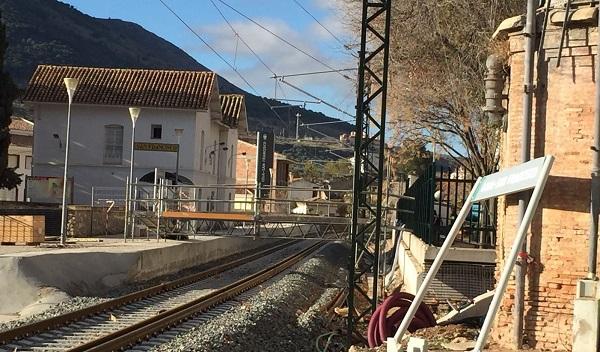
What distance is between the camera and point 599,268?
1136 cm

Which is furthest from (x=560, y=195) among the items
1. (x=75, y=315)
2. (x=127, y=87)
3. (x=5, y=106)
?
(x=127, y=87)

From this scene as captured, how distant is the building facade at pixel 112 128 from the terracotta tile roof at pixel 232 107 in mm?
11459

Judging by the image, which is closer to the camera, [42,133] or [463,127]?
[463,127]

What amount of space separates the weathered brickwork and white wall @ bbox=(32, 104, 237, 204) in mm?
43596

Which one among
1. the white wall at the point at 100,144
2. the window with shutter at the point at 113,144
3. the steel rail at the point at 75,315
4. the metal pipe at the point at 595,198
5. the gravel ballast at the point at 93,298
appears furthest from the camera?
the window with shutter at the point at 113,144

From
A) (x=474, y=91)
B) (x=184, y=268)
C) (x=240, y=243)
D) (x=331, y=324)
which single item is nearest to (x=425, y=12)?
(x=474, y=91)

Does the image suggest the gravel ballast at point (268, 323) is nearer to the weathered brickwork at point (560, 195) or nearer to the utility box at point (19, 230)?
the weathered brickwork at point (560, 195)

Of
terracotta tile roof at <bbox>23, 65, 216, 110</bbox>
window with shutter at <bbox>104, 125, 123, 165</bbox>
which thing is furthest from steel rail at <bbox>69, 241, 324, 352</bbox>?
window with shutter at <bbox>104, 125, 123, 165</bbox>

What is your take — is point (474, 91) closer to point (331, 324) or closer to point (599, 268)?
point (331, 324)

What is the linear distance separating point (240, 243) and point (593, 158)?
38040 mm

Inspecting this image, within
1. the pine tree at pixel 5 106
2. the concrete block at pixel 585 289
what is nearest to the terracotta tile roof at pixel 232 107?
the pine tree at pixel 5 106

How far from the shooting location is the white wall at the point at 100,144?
54.8m

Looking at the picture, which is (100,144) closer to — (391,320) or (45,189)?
(45,189)

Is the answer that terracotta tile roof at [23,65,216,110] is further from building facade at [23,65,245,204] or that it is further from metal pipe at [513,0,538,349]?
metal pipe at [513,0,538,349]
